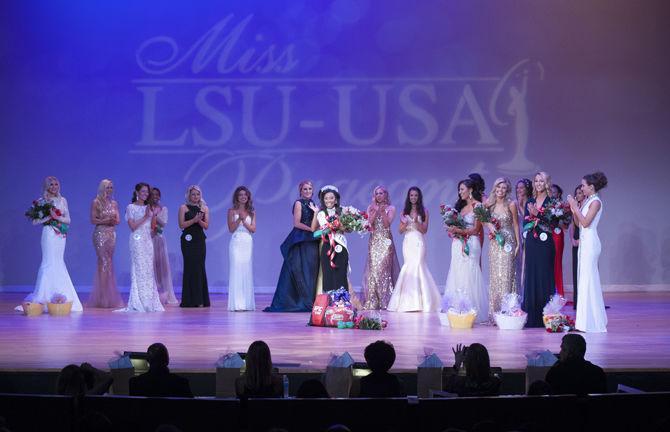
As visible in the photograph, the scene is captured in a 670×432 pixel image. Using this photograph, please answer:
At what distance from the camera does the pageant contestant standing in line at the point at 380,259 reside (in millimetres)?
11859

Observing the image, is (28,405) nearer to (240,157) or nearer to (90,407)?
(90,407)

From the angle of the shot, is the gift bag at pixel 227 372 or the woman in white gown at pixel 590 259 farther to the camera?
the woman in white gown at pixel 590 259

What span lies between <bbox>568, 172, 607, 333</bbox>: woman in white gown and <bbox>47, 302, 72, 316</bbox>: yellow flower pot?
20.5ft

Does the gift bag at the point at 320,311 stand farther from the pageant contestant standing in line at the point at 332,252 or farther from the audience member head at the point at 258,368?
the audience member head at the point at 258,368

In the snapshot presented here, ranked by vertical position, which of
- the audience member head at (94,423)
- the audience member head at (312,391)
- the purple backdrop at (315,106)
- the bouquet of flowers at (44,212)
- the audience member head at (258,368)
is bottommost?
the audience member head at (94,423)

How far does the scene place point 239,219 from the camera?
39.2 feet

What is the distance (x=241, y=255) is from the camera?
38.8 feet

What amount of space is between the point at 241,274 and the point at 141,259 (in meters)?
1.36

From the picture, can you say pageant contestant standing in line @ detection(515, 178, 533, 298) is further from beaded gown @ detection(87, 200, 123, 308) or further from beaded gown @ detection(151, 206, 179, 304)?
beaded gown @ detection(87, 200, 123, 308)

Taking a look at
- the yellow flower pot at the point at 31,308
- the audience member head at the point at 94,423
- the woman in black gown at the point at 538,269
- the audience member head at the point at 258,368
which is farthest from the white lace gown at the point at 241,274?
the audience member head at the point at 94,423

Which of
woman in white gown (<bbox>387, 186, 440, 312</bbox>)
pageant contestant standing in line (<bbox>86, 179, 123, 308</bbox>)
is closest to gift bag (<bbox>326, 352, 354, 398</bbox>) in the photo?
woman in white gown (<bbox>387, 186, 440, 312</bbox>)

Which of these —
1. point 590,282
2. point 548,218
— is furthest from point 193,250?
point 590,282

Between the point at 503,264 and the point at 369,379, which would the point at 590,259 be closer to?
the point at 503,264

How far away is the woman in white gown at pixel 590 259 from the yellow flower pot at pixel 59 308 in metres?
6.24
